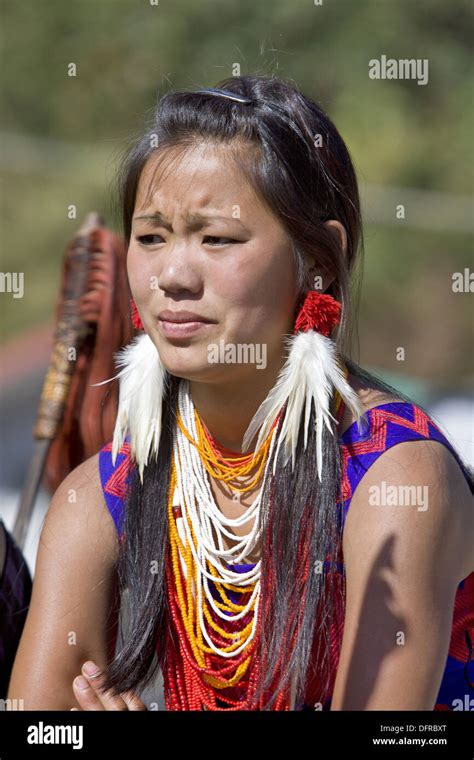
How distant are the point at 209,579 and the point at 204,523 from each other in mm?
127

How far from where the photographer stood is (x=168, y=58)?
276 inches

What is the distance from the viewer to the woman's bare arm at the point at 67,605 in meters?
2.07

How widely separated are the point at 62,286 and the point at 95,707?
55.4 inches

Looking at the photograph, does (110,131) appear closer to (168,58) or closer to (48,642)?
(168,58)

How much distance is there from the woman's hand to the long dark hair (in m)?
0.02

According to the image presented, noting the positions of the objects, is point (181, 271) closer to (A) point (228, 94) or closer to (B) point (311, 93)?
(A) point (228, 94)

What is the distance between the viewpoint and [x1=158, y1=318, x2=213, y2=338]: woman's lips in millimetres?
1826

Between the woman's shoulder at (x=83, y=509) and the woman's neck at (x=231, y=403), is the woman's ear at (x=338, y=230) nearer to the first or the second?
the woman's neck at (x=231, y=403)

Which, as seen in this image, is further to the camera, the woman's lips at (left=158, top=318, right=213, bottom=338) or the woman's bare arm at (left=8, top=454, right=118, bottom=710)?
the woman's bare arm at (left=8, top=454, right=118, bottom=710)

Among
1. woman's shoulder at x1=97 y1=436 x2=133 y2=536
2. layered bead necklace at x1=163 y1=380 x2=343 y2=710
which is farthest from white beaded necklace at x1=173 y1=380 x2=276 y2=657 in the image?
woman's shoulder at x1=97 y1=436 x2=133 y2=536

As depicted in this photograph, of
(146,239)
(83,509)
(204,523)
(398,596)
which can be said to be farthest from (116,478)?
(398,596)

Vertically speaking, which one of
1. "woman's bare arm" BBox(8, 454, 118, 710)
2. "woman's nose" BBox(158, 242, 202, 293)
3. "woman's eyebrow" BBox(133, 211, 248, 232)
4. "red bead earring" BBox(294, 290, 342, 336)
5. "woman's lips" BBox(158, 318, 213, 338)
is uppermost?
"woman's eyebrow" BBox(133, 211, 248, 232)

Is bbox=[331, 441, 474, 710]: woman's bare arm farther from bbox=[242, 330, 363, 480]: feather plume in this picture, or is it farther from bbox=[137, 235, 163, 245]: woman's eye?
bbox=[137, 235, 163, 245]: woman's eye

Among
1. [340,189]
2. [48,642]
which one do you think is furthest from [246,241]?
[48,642]
